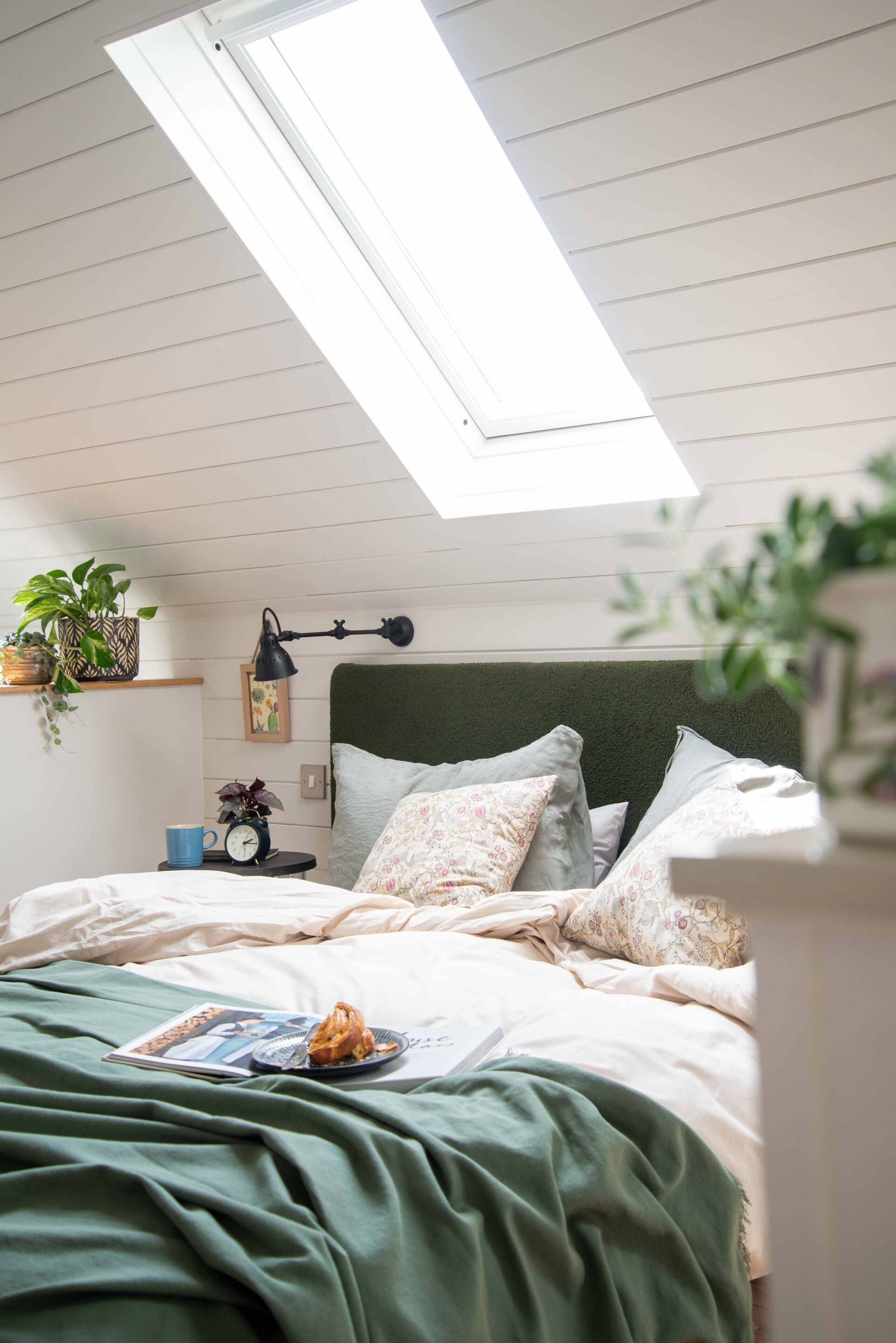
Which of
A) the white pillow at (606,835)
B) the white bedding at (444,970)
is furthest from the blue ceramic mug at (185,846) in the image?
the white pillow at (606,835)

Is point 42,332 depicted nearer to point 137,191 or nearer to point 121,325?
point 121,325

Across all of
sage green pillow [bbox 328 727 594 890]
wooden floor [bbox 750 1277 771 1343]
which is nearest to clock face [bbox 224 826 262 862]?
sage green pillow [bbox 328 727 594 890]

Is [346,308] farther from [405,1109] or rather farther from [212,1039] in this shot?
[405,1109]

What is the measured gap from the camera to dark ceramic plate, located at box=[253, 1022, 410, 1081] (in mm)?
1475

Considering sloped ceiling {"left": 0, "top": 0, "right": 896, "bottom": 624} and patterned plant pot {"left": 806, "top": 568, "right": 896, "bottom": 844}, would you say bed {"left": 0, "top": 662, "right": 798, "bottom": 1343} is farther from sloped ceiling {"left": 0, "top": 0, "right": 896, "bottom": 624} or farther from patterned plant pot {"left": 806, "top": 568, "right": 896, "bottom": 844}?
sloped ceiling {"left": 0, "top": 0, "right": 896, "bottom": 624}

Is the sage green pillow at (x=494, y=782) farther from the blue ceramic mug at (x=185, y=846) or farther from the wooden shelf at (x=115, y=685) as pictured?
the wooden shelf at (x=115, y=685)

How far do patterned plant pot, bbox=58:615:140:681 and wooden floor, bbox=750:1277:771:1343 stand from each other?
2778 mm

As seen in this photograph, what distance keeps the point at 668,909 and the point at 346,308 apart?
5.74 feet

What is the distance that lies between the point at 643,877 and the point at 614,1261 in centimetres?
99

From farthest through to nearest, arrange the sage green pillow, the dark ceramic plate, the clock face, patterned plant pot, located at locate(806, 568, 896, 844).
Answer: the clock face → the sage green pillow → the dark ceramic plate → patterned plant pot, located at locate(806, 568, 896, 844)

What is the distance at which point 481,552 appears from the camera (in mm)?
3145

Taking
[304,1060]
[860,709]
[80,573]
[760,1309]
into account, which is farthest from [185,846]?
[860,709]

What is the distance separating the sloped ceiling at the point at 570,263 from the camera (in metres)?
1.83

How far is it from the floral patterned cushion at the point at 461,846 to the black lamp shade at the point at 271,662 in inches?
35.1
